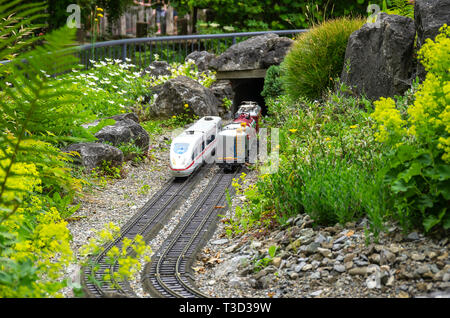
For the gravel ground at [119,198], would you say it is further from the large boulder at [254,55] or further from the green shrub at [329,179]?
the large boulder at [254,55]

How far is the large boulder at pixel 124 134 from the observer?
1105 centimetres

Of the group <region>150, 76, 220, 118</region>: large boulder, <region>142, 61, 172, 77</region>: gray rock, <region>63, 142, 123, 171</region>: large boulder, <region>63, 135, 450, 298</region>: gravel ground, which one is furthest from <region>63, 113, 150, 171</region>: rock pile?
<region>142, 61, 172, 77</region>: gray rock

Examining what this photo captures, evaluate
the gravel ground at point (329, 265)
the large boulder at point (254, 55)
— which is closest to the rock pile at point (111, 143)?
the gravel ground at point (329, 265)

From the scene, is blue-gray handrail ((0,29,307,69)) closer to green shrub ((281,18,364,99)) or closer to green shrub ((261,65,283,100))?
green shrub ((261,65,283,100))

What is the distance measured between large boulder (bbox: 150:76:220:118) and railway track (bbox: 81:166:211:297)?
325 centimetres

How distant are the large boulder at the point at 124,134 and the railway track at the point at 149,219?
4.44 ft

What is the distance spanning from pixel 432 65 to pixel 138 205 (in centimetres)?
533

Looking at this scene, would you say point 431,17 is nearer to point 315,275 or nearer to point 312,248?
point 312,248

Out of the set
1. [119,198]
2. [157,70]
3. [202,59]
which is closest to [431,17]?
[119,198]

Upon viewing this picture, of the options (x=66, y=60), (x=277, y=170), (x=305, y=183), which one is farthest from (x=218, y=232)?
(x=66, y=60)

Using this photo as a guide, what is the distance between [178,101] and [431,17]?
6597mm

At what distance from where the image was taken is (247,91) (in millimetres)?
18234

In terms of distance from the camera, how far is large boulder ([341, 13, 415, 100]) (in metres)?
10.4

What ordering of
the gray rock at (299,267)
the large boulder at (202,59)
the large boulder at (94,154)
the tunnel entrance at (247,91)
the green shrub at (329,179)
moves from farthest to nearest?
the large boulder at (202,59), the tunnel entrance at (247,91), the large boulder at (94,154), the green shrub at (329,179), the gray rock at (299,267)
